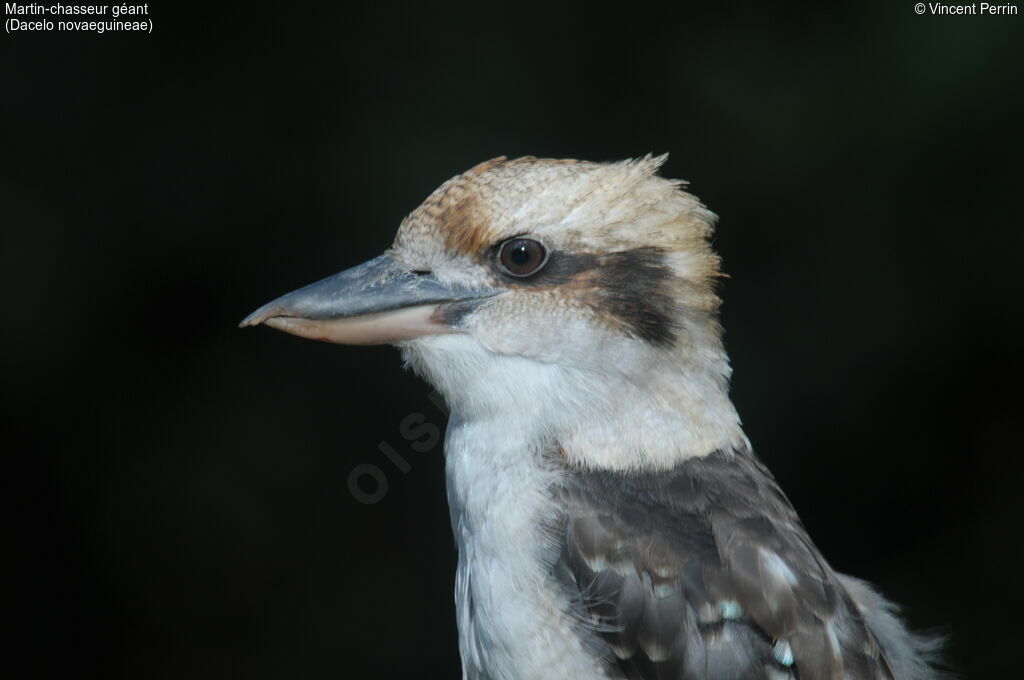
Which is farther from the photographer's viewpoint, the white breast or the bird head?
the bird head

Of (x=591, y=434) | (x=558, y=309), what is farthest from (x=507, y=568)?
(x=558, y=309)

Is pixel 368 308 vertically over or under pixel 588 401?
over

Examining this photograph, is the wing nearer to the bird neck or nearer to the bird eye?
the bird neck

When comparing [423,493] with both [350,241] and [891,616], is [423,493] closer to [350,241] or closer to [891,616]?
[350,241]

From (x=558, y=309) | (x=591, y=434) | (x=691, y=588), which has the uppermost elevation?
(x=558, y=309)

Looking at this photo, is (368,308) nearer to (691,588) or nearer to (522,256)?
(522,256)

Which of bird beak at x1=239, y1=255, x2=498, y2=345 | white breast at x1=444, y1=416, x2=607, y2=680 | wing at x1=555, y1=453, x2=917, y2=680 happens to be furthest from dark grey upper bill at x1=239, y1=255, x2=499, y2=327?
wing at x1=555, y1=453, x2=917, y2=680

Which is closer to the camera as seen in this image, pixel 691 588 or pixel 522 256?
pixel 691 588

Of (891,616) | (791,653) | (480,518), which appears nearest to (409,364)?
(480,518)
